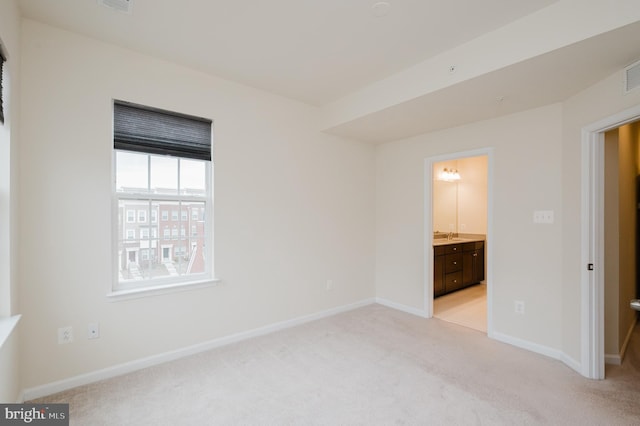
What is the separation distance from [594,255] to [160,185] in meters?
3.82

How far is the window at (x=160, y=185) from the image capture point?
2590 millimetres

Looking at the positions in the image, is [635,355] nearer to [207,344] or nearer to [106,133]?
[207,344]

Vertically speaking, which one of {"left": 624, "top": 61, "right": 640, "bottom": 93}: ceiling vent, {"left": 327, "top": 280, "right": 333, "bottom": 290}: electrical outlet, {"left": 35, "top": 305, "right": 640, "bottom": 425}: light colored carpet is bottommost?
{"left": 35, "top": 305, "right": 640, "bottom": 425}: light colored carpet

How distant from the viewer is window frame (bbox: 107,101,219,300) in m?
2.53

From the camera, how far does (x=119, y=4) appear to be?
1986mm

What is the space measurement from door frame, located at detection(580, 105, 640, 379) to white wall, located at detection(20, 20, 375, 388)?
255 cm

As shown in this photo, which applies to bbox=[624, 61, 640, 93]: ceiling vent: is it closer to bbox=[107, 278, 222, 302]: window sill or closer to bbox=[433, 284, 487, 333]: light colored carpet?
bbox=[433, 284, 487, 333]: light colored carpet

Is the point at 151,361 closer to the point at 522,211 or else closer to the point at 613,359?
the point at 522,211

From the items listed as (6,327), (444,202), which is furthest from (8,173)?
(444,202)

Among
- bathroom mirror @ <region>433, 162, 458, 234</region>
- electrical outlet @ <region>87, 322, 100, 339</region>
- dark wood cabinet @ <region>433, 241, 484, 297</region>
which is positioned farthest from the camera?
bathroom mirror @ <region>433, 162, 458, 234</region>

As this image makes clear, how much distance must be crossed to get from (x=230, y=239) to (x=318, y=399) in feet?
5.65

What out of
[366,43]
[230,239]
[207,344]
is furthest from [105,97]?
[207,344]

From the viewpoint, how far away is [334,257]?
4.09 metres

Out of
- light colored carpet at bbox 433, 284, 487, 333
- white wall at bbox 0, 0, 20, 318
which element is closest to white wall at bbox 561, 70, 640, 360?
light colored carpet at bbox 433, 284, 487, 333
